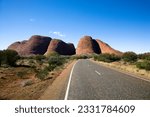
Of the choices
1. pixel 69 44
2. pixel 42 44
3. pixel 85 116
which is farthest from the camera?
pixel 69 44

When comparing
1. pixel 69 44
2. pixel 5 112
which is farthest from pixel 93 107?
pixel 69 44

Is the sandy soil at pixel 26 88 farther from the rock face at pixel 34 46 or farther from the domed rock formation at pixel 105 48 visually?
the domed rock formation at pixel 105 48

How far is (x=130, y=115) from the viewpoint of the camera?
5598 mm

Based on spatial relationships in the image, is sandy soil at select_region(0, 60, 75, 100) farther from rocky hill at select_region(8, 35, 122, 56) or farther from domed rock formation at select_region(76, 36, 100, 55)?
domed rock formation at select_region(76, 36, 100, 55)

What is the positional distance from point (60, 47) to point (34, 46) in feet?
59.4

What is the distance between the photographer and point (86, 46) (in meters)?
151

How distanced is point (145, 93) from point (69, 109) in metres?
3.61

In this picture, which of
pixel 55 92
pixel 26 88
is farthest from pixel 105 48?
pixel 55 92

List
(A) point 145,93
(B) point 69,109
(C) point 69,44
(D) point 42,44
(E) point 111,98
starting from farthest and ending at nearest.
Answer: (C) point 69,44 < (D) point 42,44 < (A) point 145,93 < (E) point 111,98 < (B) point 69,109

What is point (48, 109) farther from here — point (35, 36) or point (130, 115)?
point (35, 36)

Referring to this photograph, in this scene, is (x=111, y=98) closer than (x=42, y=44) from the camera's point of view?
Yes

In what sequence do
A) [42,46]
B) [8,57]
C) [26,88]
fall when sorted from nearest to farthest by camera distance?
[26,88] < [8,57] < [42,46]

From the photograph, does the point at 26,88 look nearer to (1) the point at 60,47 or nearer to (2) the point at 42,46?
(2) the point at 42,46

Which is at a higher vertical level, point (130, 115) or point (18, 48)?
point (18, 48)
